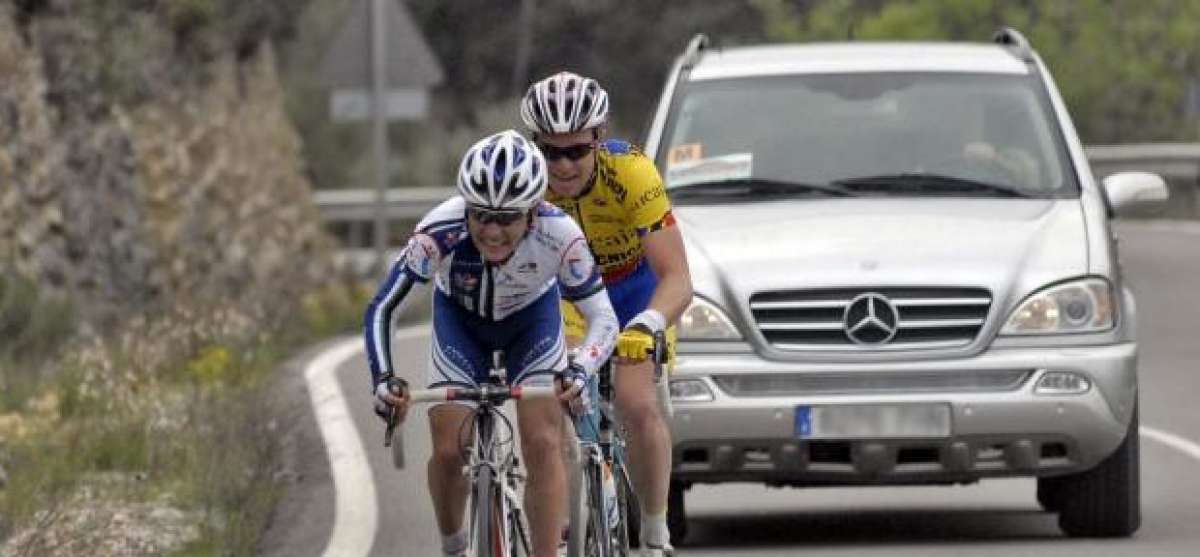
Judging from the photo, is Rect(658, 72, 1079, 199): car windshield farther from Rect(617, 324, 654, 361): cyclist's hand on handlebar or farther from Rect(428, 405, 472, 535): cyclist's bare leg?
Rect(428, 405, 472, 535): cyclist's bare leg

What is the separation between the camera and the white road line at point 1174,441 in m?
16.4

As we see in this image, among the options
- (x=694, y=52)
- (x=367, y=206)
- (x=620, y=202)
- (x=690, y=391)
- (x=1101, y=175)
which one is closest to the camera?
(x=620, y=202)

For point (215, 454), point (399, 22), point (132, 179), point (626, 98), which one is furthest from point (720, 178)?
point (626, 98)

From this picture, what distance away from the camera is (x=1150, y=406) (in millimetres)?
19344

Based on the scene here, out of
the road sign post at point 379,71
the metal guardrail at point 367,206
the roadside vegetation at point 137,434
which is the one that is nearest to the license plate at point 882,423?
the roadside vegetation at point 137,434

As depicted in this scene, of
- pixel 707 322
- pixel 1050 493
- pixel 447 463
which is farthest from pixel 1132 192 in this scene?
pixel 447 463

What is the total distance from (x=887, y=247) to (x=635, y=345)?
2.85 metres

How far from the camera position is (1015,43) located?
1427 centimetres

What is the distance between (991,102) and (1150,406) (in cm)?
630

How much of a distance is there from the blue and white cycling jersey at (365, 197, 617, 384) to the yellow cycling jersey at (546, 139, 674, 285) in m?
0.73

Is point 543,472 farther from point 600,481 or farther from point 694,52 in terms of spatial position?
point 694,52

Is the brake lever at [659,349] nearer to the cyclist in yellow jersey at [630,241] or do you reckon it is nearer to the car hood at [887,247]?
the cyclist in yellow jersey at [630,241]

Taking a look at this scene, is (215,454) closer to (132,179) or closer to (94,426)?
(94,426)

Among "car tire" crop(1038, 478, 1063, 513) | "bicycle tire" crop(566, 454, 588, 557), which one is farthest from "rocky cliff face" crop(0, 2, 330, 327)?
"bicycle tire" crop(566, 454, 588, 557)
